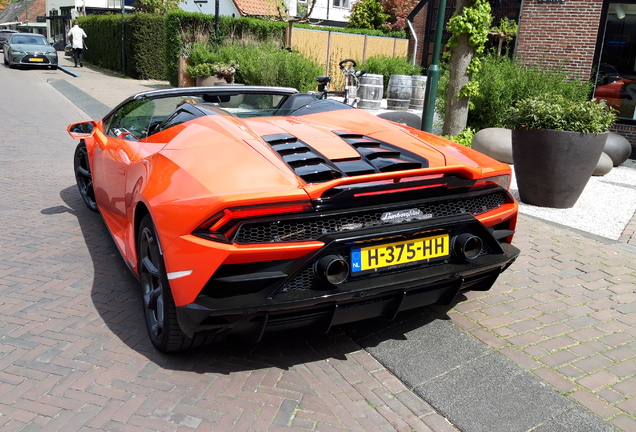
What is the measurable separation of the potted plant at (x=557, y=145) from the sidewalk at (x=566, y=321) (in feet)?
3.57

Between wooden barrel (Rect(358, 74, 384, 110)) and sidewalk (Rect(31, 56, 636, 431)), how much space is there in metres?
11.5

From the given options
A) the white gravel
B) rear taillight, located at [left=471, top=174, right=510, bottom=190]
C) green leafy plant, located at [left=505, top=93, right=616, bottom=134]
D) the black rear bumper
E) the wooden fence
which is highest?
the wooden fence

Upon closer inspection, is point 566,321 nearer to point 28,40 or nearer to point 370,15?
point 28,40

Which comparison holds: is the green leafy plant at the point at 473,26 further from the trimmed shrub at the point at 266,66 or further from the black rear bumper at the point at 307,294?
the black rear bumper at the point at 307,294

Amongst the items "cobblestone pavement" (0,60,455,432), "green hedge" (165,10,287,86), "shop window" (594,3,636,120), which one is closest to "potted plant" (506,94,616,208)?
"cobblestone pavement" (0,60,455,432)

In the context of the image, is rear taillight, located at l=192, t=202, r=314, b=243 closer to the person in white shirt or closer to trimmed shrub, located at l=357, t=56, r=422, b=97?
trimmed shrub, located at l=357, t=56, r=422, b=97

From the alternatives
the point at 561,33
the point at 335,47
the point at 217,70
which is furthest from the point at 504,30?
the point at 217,70

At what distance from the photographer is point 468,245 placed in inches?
123

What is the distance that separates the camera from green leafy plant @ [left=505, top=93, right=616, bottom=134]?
6242 millimetres

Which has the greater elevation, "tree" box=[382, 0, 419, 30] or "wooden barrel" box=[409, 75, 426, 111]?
"tree" box=[382, 0, 419, 30]

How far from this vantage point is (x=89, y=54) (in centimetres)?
3216

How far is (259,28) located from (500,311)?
17.6 meters

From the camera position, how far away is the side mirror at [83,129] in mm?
5188

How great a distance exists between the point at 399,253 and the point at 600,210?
4765mm
